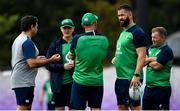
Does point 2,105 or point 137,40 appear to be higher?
point 137,40

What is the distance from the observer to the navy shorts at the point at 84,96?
39.0 ft

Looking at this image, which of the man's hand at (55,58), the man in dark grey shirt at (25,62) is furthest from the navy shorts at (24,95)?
the man's hand at (55,58)

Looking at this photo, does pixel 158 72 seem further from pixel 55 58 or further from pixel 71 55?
pixel 55 58

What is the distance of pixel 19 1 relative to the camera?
34.3 m

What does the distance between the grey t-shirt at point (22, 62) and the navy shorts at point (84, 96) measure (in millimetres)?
716

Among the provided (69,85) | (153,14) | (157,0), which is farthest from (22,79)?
(157,0)

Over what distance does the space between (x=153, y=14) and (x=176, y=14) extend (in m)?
2.60

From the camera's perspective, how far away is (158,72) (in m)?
12.2

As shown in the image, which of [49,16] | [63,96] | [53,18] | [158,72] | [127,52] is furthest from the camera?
[49,16]

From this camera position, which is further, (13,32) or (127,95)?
(13,32)

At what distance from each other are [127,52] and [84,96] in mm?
966

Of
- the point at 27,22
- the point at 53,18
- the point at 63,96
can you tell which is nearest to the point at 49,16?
the point at 53,18

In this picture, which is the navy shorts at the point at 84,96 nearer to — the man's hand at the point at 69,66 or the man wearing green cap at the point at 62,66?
the man's hand at the point at 69,66

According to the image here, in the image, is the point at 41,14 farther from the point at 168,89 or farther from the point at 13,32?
the point at 168,89
